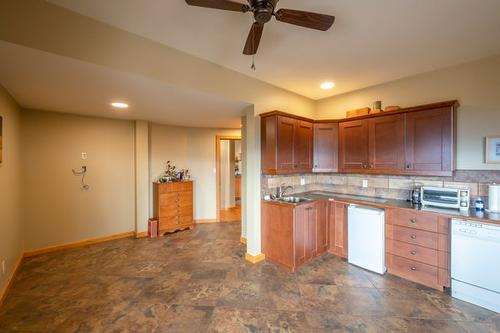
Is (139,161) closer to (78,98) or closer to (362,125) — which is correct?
(78,98)

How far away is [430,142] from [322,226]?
177 cm

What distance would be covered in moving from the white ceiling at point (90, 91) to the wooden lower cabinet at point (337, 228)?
2.09 meters

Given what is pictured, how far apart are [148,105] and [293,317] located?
3.17m

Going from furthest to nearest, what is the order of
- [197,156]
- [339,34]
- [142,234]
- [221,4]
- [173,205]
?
[197,156]
[173,205]
[142,234]
[339,34]
[221,4]

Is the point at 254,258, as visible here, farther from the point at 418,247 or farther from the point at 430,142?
the point at 430,142

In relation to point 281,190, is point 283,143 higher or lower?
higher

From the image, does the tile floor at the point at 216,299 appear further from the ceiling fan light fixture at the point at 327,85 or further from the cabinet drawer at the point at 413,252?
the ceiling fan light fixture at the point at 327,85

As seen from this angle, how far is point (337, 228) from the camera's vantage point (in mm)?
3191

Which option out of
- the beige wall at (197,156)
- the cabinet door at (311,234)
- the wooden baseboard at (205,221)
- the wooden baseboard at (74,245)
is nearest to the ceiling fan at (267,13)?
the cabinet door at (311,234)

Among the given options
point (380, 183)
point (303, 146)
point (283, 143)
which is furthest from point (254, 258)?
point (380, 183)

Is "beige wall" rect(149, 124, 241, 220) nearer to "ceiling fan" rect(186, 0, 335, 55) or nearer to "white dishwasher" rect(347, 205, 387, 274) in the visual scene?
"white dishwasher" rect(347, 205, 387, 274)

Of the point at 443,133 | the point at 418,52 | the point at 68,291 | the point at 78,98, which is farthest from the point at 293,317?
the point at 78,98

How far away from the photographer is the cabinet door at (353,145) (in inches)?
125

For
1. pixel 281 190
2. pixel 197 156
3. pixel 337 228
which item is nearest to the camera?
pixel 337 228
